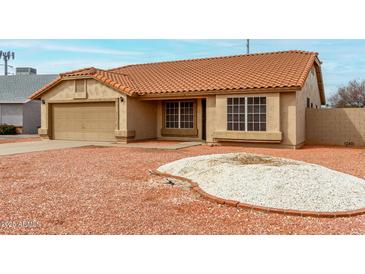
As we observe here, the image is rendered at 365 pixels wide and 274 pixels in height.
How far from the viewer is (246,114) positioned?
1612cm

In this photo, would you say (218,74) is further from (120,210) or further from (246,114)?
(120,210)

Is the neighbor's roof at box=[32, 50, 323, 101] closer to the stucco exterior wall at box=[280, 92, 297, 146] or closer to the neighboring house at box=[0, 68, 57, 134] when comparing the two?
the stucco exterior wall at box=[280, 92, 297, 146]

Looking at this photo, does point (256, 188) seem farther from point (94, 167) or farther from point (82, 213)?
point (94, 167)

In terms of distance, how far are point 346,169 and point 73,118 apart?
15.6 m

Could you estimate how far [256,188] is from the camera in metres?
6.61

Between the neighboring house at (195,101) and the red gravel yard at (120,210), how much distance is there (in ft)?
21.3

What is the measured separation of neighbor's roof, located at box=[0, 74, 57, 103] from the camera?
102 ft

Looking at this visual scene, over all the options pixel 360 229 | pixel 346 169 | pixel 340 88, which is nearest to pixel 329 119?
pixel 346 169

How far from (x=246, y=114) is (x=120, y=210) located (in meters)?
11.4

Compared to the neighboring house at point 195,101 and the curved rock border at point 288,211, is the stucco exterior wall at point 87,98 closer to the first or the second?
the neighboring house at point 195,101

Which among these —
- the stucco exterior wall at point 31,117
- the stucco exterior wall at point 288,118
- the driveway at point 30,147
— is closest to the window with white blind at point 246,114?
the stucco exterior wall at point 288,118

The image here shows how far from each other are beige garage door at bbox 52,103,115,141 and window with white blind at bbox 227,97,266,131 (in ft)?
22.1

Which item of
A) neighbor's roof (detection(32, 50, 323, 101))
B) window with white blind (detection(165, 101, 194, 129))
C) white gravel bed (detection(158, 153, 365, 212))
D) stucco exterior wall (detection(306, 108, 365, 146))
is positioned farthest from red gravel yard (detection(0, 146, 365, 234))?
window with white blind (detection(165, 101, 194, 129))

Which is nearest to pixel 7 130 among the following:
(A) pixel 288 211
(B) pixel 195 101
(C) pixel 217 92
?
(B) pixel 195 101
